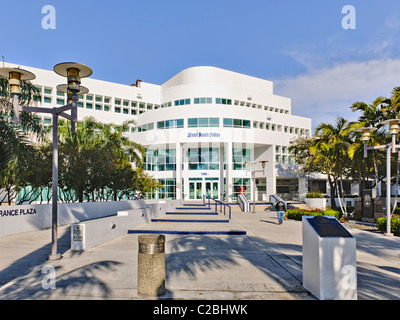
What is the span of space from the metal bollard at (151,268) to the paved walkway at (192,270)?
19 cm

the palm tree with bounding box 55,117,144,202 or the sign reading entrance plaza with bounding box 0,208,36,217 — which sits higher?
the palm tree with bounding box 55,117,144,202

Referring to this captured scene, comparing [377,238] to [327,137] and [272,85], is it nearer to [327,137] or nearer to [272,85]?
[327,137]

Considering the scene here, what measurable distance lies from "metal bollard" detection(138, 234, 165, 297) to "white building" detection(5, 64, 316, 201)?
3344 centimetres

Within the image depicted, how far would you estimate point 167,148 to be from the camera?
139ft

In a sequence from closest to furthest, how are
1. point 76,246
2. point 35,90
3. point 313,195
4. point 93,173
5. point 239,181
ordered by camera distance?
point 76,246 < point 35,90 < point 93,173 < point 313,195 < point 239,181

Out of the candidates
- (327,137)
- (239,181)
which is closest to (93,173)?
(327,137)

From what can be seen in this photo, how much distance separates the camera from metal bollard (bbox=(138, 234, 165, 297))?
5.32 meters

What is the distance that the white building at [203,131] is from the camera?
4000cm

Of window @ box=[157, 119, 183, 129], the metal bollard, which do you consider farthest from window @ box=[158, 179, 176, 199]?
the metal bollard

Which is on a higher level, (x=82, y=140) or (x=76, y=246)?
(x=82, y=140)

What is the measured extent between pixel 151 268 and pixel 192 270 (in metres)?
2.06

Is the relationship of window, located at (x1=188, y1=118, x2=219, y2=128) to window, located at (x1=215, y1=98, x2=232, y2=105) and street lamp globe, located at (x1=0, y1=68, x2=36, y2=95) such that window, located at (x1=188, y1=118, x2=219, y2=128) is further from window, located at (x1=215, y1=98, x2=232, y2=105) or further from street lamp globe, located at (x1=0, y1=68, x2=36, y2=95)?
street lamp globe, located at (x1=0, y1=68, x2=36, y2=95)

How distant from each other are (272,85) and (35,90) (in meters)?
44.6
